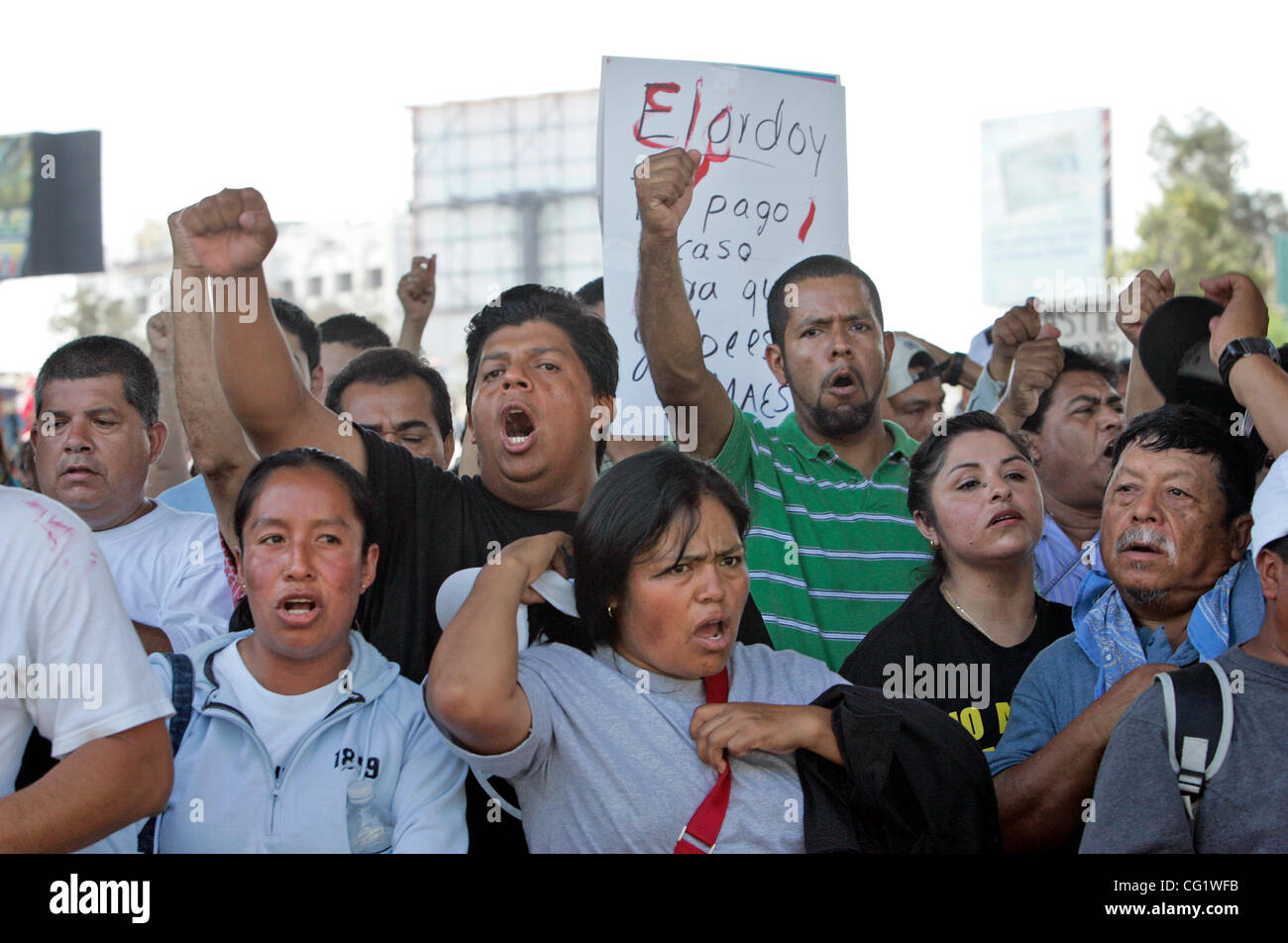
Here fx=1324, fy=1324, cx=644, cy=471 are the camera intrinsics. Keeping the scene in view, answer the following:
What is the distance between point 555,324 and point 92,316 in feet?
142

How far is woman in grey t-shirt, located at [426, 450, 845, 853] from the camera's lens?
233cm

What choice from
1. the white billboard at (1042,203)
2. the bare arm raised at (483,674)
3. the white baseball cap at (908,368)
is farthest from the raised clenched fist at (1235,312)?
the white billboard at (1042,203)

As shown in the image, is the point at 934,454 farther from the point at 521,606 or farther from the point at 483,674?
the point at 483,674

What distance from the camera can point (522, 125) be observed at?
20.6 meters

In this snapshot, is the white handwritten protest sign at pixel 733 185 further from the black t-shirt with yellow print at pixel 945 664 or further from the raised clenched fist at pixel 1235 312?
the raised clenched fist at pixel 1235 312

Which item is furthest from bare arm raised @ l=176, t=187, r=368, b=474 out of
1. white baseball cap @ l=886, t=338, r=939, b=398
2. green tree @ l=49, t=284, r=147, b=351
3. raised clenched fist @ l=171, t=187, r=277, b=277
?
green tree @ l=49, t=284, r=147, b=351

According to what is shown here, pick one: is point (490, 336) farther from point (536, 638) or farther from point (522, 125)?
point (522, 125)

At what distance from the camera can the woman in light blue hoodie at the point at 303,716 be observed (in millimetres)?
2445

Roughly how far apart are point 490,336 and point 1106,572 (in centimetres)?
151

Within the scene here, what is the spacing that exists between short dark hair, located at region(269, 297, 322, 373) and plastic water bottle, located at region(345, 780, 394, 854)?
2521 millimetres

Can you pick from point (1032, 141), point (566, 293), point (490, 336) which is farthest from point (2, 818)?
point (1032, 141)

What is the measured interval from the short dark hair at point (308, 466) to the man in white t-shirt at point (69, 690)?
662 mm

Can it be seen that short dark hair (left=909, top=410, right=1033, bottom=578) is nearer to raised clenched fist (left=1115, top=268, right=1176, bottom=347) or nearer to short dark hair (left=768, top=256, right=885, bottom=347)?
short dark hair (left=768, top=256, right=885, bottom=347)

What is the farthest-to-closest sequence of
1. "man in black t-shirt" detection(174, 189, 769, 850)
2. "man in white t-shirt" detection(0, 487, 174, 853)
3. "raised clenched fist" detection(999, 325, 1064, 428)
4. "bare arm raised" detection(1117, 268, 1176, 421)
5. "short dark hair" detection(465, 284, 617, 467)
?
"raised clenched fist" detection(999, 325, 1064, 428) < "bare arm raised" detection(1117, 268, 1176, 421) < "short dark hair" detection(465, 284, 617, 467) < "man in black t-shirt" detection(174, 189, 769, 850) < "man in white t-shirt" detection(0, 487, 174, 853)
